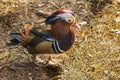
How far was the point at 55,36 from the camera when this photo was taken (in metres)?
2.67

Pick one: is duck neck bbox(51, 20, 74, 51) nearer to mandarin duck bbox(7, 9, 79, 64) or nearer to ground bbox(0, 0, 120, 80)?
mandarin duck bbox(7, 9, 79, 64)

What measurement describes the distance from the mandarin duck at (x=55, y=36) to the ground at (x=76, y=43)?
11 centimetres

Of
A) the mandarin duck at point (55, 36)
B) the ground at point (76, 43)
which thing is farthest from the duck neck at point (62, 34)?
the ground at point (76, 43)

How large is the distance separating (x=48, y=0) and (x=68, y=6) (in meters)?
0.21

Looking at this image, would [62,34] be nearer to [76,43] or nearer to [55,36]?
[55,36]

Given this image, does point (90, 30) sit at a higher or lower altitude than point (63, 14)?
lower

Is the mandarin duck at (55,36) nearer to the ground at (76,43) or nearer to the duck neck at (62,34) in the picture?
the duck neck at (62,34)

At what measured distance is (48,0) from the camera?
349 centimetres

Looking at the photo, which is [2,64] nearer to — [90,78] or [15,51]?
[15,51]

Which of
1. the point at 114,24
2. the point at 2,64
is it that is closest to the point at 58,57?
the point at 2,64

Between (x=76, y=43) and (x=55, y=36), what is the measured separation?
1.45 ft

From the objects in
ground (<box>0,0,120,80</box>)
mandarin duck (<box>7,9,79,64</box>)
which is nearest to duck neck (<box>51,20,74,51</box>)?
mandarin duck (<box>7,9,79,64</box>)

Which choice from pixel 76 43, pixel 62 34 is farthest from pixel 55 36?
pixel 76 43

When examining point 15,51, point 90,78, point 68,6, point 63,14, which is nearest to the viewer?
point 63,14
